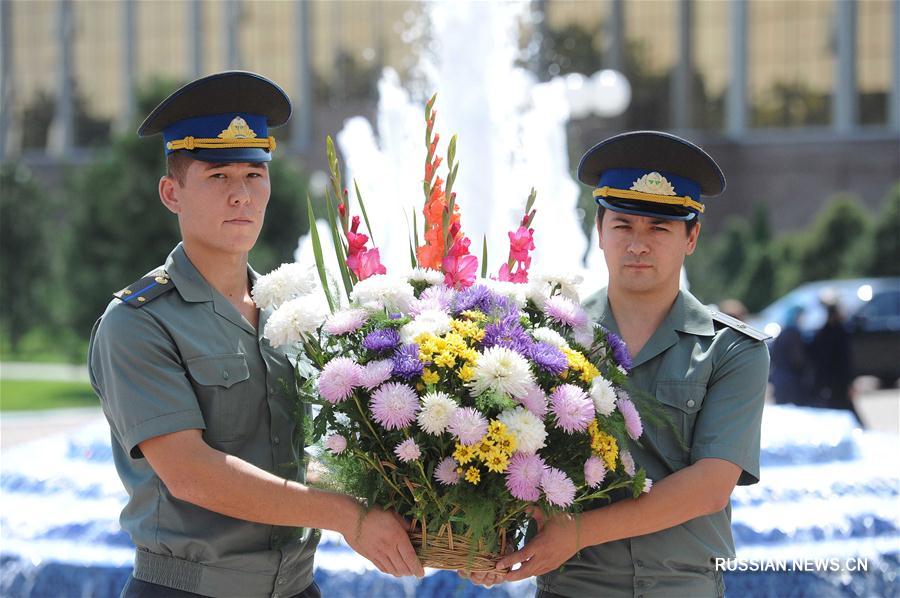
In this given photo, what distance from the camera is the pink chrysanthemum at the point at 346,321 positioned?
2.46m

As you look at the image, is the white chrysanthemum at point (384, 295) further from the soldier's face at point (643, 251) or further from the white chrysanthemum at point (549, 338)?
the soldier's face at point (643, 251)

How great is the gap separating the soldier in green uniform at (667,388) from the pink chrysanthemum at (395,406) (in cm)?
41

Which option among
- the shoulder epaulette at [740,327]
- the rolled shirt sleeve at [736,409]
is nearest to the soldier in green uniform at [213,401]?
the rolled shirt sleeve at [736,409]

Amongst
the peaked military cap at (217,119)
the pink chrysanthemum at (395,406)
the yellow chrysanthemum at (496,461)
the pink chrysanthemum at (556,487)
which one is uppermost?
the peaked military cap at (217,119)

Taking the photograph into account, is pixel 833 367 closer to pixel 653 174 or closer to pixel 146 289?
pixel 653 174

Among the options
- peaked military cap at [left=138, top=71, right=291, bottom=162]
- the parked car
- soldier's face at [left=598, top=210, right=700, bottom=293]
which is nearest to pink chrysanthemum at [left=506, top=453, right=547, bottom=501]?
soldier's face at [left=598, top=210, right=700, bottom=293]

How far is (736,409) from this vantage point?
103 inches

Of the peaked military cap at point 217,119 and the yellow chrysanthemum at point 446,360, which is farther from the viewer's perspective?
the peaked military cap at point 217,119

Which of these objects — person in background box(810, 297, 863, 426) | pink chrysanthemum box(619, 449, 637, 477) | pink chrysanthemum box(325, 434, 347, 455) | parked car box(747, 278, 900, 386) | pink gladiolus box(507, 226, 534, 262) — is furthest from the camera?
parked car box(747, 278, 900, 386)

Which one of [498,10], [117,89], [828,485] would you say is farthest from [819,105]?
[828,485]

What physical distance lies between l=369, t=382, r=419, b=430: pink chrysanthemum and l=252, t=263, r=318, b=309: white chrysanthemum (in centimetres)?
41

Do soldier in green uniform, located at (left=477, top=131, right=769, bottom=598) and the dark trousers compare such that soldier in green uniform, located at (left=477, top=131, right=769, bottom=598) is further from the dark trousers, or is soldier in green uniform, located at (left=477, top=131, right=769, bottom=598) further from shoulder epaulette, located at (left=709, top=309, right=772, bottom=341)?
the dark trousers

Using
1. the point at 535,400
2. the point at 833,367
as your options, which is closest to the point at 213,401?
the point at 535,400

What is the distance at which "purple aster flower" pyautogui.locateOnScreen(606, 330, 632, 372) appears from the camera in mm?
2590
